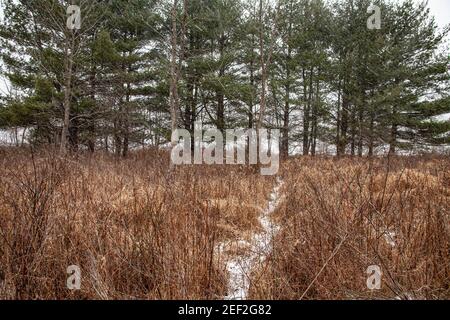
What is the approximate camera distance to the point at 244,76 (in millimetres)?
14289

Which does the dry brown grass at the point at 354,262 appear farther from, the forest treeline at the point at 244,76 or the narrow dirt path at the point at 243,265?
the forest treeline at the point at 244,76

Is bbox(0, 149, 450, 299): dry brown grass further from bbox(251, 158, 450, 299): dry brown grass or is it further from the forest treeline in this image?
the forest treeline

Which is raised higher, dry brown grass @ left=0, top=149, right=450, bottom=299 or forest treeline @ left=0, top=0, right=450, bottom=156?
forest treeline @ left=0, top=0, right=450, bottom=156

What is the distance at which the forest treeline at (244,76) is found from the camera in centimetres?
1003

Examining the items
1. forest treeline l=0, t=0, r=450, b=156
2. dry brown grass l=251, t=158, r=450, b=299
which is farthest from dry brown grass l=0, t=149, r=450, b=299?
forest treeline l=0, t=0, r=450, b=156

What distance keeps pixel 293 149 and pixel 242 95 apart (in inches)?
298

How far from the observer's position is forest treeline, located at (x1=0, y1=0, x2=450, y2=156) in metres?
10.0

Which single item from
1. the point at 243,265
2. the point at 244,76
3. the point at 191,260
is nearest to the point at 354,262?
the point at 243,265

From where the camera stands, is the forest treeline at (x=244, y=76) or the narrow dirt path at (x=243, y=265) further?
the forest treeline at (x=244, y=76)

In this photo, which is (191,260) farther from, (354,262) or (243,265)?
(354,262)

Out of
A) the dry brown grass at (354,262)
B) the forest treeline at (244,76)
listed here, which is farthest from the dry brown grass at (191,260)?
the forest treeline at (244,76)

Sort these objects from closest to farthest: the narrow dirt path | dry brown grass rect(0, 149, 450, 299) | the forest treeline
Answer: dry brown grass rect(0, 149, 450, 299), the narrow dirt path, the forest treeline
